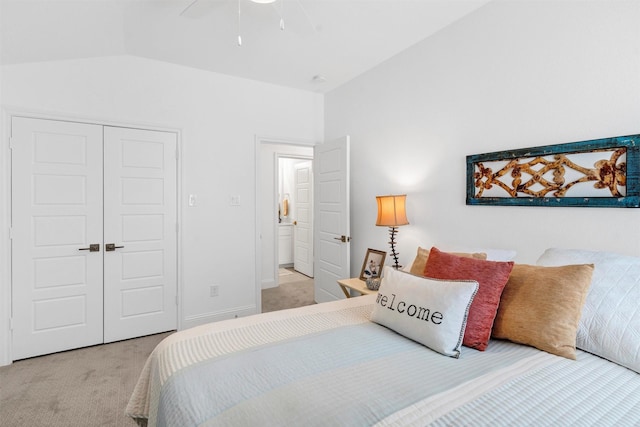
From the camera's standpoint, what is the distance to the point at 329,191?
12.1 feet

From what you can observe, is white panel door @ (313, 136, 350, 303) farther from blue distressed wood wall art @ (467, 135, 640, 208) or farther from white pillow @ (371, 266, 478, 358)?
white pillow @ (371, 266, 478, 358)

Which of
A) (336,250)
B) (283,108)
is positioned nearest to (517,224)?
(336,250)

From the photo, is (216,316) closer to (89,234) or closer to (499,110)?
(89,234)

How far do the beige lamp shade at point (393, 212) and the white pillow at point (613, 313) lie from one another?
1386mm

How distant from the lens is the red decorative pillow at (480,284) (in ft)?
4.54

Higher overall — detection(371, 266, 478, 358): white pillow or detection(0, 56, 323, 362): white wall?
detection(0, 56, 323, 362): white wall

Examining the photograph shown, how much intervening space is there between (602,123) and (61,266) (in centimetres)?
398

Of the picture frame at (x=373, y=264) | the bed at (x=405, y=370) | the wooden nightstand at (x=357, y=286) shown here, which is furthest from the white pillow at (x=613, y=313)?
the picture frame at (x=373, y=264)

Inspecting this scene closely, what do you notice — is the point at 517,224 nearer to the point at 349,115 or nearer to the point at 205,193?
the point at 349,115

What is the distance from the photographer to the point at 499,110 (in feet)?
7.22

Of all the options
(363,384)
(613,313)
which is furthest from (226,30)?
(613,313)

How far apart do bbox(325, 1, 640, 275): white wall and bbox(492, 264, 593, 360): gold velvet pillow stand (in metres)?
0.59

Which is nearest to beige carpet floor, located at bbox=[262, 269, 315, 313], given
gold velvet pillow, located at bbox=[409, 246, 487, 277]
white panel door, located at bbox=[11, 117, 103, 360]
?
white panel door, located at bbox=[11, 117, 103, 360]

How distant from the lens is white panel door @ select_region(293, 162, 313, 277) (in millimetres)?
5613
